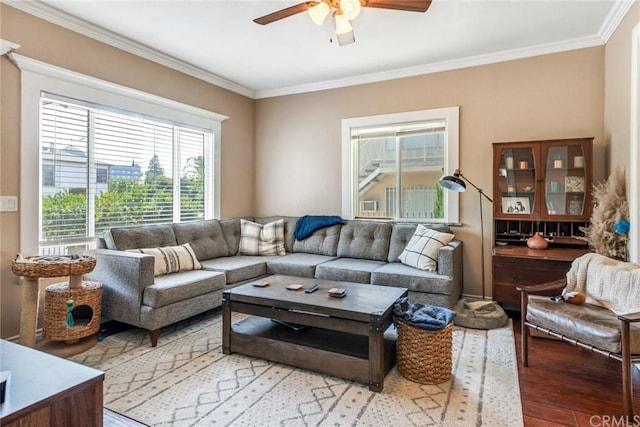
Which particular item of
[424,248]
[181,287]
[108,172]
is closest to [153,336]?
[181,287]

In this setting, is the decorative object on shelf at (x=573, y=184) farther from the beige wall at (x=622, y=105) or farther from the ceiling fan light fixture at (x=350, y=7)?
the ceiling fan light fixture at (x=350, y=7)

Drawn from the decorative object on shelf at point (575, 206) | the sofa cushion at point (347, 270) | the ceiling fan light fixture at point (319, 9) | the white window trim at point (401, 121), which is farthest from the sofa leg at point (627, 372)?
the ceiling fan light fixture at point (319, 9)

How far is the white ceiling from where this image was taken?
2816mm

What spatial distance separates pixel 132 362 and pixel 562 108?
438 cm

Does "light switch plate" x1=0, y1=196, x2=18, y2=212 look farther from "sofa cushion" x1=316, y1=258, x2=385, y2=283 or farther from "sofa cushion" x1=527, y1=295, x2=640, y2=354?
"sofa cushion" x1=527, y1=295, x2=640, y2=354

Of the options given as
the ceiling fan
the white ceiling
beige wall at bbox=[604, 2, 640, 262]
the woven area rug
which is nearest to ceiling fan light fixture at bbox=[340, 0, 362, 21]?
the ceiling fan

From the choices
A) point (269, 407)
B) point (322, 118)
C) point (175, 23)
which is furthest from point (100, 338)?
point (322, 118)

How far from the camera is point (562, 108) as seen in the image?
11.6 feet

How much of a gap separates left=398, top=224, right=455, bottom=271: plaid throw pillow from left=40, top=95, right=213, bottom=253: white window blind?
2.60 meters

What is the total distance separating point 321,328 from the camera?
2.46m

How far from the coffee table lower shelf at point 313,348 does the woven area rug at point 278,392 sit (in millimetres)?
60

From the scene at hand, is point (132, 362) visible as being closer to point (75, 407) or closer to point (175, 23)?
point (75, 407)

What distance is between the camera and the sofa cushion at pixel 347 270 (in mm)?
3466

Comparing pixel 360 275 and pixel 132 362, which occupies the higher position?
pixel 360 275
